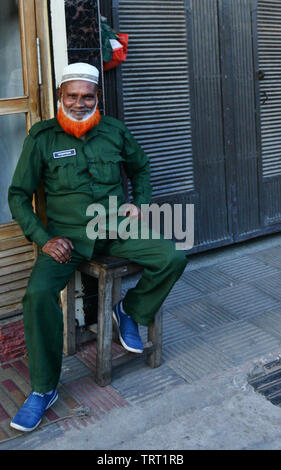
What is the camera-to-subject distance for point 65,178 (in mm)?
3604

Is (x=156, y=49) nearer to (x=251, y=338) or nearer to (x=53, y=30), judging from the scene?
(x=53, y=30)

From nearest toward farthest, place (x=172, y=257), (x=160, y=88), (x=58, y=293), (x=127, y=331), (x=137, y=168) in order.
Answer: (x=58, y=293) < (x=172, y=257) < (x=127, y=331) < (x=137, y=168) < (x=160, y=88)

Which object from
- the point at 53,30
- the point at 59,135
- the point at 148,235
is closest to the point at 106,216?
the point at 148,235

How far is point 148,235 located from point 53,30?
137 centimetres

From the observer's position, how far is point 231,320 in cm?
445

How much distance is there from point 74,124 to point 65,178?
32 cm

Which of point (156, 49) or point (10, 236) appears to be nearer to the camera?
point (10, 236)

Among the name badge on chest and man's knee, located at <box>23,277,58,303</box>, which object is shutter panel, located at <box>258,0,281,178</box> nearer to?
the name badge on chest

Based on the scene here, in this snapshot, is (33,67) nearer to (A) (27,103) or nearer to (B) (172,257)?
(A) (27,103)

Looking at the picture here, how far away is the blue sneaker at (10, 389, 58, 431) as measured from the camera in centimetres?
315

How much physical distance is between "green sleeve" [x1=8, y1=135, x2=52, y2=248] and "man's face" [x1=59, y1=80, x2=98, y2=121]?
0.29 meters

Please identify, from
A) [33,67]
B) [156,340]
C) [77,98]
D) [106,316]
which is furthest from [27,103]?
[156,340]

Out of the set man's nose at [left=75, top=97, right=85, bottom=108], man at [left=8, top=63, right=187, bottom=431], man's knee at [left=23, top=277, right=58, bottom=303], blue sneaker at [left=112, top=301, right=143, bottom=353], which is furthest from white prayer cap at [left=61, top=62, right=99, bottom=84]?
blue sneaker at [left=112, top=301, right=143, bottom=353]

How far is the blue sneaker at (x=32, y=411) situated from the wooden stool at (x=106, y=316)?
1.24 ft
